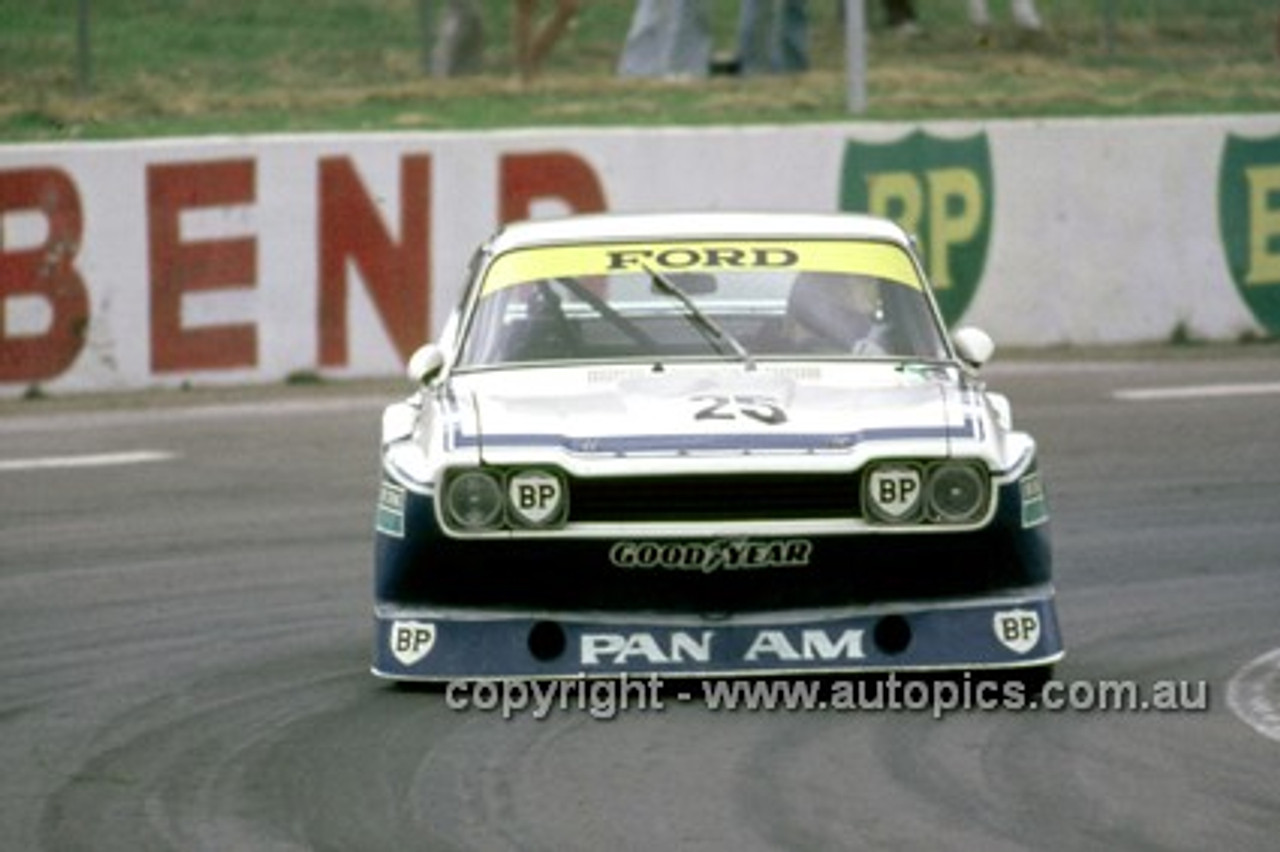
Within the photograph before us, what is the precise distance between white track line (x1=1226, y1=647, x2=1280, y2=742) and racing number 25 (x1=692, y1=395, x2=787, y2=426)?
1.44 m

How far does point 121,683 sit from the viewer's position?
10.2 meters

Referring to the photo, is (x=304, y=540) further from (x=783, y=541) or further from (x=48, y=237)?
(x=48, y=237)

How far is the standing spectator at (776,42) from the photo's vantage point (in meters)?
24.0

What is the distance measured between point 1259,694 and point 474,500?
7.32ft

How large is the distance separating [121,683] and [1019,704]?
8.33 feet

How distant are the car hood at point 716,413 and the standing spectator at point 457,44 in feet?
43.5

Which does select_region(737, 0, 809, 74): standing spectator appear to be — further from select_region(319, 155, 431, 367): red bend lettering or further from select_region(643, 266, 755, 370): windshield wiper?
Result: select_region(643, 266, 755, 370): windshield wiper

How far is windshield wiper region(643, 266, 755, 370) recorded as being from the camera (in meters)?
10.5

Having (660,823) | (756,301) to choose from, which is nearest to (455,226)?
(756,301)

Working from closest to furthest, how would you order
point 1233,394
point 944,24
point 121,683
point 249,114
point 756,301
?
point 121,683 → point 756,301 → point 1233,394 → point 249,114 → point 944,24

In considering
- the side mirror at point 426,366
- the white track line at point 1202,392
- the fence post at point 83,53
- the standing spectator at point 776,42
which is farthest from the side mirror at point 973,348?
the standing spectator at point 776,42

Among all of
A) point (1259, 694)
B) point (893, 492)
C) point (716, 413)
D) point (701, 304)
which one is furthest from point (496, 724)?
point (1259, 694)

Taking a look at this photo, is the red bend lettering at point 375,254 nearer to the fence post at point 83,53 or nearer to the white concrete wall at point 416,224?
the white concrete wall at point 416,224

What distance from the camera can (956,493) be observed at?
936 centimetres
